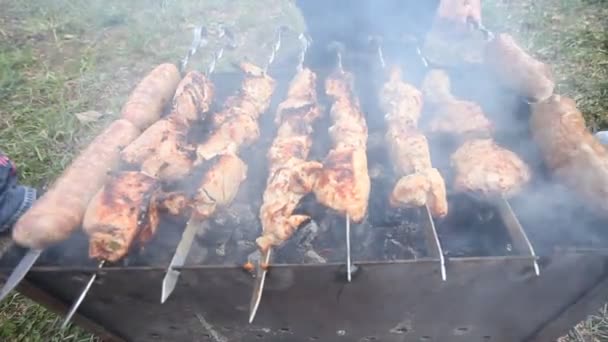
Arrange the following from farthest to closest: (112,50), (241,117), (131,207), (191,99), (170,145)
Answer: (112,50) < (191,99) < (241,117) < (170,145) < (131,207)

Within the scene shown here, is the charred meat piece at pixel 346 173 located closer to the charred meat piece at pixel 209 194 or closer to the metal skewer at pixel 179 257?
the charred meat piece at pixel 209 194

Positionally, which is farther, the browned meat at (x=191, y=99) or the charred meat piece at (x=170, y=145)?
the browned meat at (x=191, y=99)

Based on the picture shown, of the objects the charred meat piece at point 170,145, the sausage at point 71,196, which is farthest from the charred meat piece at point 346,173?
the sausage at point 71,196

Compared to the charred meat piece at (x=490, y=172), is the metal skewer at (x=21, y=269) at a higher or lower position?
lower

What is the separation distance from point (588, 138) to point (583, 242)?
0.48 meters

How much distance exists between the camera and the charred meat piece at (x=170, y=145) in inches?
89.6

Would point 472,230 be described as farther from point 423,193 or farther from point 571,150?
point 571,150

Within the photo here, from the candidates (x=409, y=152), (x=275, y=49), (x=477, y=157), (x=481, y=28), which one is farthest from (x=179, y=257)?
(x=481, y=28)

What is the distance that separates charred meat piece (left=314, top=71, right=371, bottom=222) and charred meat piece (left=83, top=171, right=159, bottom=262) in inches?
27.1

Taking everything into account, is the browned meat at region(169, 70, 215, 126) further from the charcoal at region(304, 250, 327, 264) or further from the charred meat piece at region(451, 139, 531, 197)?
the charred meat piece at region(451, 139, 531, 197)

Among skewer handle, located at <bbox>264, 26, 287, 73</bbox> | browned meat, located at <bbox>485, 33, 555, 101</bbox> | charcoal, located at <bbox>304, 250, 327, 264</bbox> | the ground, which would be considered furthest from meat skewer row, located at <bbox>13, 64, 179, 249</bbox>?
browned meat, located at <bbox>485, 33, 555, 101</bbox>

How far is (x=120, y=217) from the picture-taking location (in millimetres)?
1880

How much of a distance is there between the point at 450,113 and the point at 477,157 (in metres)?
0.46

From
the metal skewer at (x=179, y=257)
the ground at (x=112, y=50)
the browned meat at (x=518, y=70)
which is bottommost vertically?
the ground at (x=112, y=50)
